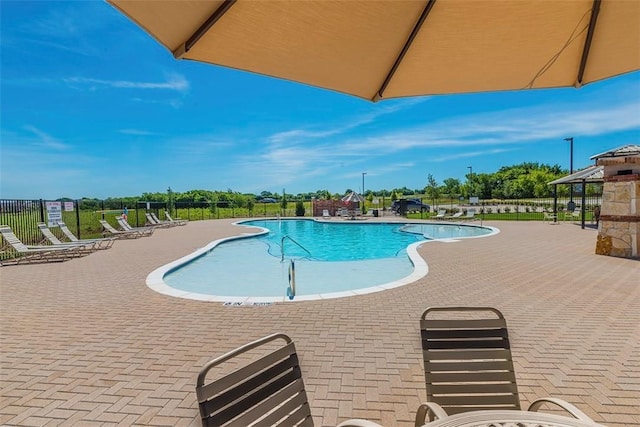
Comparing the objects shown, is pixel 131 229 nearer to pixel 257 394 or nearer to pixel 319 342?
pixel 319 342

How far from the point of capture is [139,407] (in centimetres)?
234

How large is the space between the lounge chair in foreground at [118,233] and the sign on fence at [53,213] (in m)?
2.41

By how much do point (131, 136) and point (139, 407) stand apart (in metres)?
43.8

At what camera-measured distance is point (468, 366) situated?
5.60ft

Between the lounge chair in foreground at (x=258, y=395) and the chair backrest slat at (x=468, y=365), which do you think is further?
the chair backrest slat at (x=468, y=365)

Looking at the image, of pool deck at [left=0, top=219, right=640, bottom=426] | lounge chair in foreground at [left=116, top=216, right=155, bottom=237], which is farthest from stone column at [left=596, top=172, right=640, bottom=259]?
lounge chair in foreground at [left=116, top=216, right=155, bottom=237]

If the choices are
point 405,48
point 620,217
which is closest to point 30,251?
point 405,48

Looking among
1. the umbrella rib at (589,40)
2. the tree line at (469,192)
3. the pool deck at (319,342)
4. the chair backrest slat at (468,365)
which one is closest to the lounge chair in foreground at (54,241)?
the pool deck at (319,342)

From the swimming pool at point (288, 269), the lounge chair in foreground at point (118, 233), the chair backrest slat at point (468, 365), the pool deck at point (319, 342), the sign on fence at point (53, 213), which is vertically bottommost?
the swimming pool at point (288, 269)

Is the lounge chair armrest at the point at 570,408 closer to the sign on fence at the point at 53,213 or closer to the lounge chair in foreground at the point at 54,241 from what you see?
the lounge chair in foreground at the point at 54,241

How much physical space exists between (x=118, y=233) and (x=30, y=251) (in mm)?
4866

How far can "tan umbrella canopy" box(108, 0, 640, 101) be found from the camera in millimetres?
1671

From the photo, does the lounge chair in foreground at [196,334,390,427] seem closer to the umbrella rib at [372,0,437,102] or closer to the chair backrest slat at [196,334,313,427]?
the chair backrest slat at [196,334,313,427]

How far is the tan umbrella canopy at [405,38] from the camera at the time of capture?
167 cm
